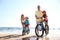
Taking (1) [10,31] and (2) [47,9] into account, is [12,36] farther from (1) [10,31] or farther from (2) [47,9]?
(2) [47,9]

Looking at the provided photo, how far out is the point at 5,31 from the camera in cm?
176

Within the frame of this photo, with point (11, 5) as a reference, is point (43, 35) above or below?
below

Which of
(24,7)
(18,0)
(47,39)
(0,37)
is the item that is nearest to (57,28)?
(47,39)

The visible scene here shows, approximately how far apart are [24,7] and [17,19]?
18 centimetres

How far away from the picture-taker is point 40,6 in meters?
1.68

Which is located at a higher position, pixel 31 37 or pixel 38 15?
pixel 38 15

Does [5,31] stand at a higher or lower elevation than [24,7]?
lower

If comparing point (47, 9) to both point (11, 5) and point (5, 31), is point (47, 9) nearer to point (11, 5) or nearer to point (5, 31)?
point (11, 5)

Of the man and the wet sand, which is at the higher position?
the man

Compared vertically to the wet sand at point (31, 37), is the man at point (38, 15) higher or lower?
higher

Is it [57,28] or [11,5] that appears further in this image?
[11,5]

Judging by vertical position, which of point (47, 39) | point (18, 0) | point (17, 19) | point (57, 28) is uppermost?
point (18, 0)

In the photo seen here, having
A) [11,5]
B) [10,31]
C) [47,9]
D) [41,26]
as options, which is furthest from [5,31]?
[47,9]

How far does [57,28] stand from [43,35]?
0.19 metres
